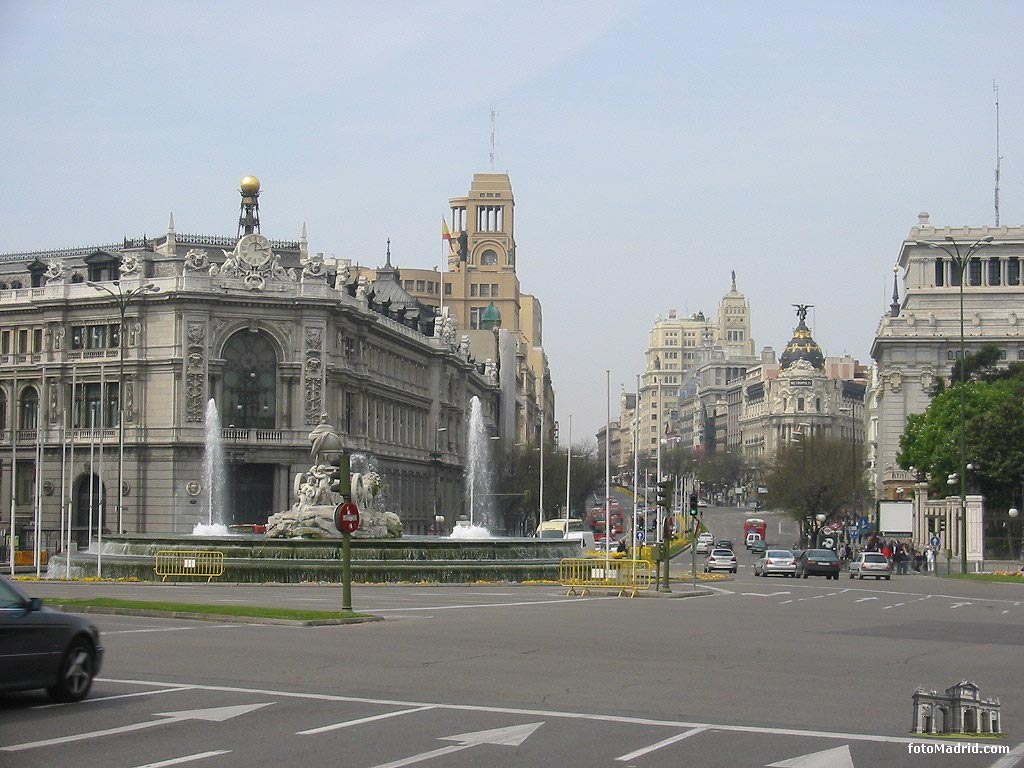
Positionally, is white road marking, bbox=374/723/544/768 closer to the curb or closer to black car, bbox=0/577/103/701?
black car, bbox=0/577/103/701

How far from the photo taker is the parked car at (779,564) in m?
68.1

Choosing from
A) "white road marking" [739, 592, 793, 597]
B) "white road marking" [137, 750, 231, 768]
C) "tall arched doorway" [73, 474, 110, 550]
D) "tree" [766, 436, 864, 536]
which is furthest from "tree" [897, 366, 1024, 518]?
"white road marking" [137, 750, 231, 768]

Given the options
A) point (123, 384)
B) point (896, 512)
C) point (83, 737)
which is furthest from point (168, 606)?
point (896, 512)

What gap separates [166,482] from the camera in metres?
86.4

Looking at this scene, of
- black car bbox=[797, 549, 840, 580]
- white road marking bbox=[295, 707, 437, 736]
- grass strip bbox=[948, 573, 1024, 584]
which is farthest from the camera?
black car bbox=[797, 549, 840, 580]

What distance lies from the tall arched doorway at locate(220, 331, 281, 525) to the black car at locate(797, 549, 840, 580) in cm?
3230

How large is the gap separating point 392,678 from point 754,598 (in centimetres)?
2563

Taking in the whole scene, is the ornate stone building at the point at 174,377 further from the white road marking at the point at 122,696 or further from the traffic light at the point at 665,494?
the white road marking at the point at 122,696

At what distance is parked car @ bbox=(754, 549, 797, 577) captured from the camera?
6812 centimetres

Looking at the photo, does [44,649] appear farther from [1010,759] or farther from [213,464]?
[213,464]

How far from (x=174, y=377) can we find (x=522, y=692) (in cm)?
7155

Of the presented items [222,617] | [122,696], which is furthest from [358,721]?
[222,617]

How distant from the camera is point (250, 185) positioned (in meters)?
97.5

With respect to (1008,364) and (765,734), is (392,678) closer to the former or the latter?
(765,734)
